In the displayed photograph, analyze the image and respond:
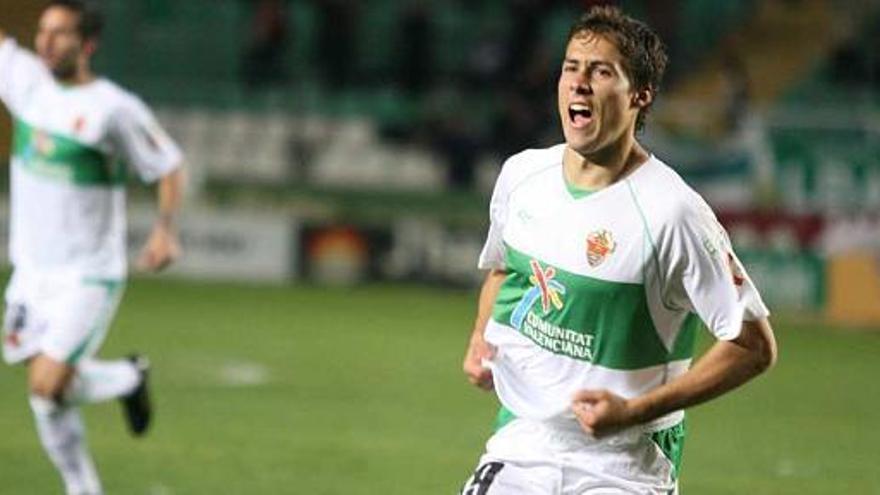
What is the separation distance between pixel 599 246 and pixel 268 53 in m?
20.4

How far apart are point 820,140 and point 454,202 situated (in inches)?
160

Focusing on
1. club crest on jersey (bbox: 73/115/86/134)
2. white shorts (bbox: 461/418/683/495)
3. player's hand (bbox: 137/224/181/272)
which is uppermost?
club crest on jersey (bbox: 73/115/86/134)

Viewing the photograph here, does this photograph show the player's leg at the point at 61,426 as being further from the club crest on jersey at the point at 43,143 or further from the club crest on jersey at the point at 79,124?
the club crest on jersey at the point at 79,124

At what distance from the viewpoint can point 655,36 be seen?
17.8ft

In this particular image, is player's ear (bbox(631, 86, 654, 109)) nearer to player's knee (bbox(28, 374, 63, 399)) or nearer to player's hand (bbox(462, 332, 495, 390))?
player's hand (bbox(462, 332, 495, 390))

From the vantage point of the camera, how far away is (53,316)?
9492 mm

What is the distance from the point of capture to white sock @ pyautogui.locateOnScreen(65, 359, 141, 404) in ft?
31.5

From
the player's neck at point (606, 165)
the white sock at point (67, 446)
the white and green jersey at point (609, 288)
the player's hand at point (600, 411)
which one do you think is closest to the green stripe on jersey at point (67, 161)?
the white sock at point (67, 446)

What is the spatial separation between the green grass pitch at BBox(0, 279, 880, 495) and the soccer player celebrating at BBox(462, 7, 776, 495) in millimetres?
4647

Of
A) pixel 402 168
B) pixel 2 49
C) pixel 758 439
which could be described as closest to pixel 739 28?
pixel 402 168

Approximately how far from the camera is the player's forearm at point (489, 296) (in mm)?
5961

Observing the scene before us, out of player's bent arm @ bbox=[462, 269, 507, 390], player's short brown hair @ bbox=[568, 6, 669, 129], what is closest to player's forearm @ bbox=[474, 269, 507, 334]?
player's bent arm @ bbox=[462, 269, 507, 390]

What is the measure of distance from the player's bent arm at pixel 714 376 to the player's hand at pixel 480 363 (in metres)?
0.68

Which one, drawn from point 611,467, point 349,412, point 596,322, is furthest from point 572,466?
point 349,412
